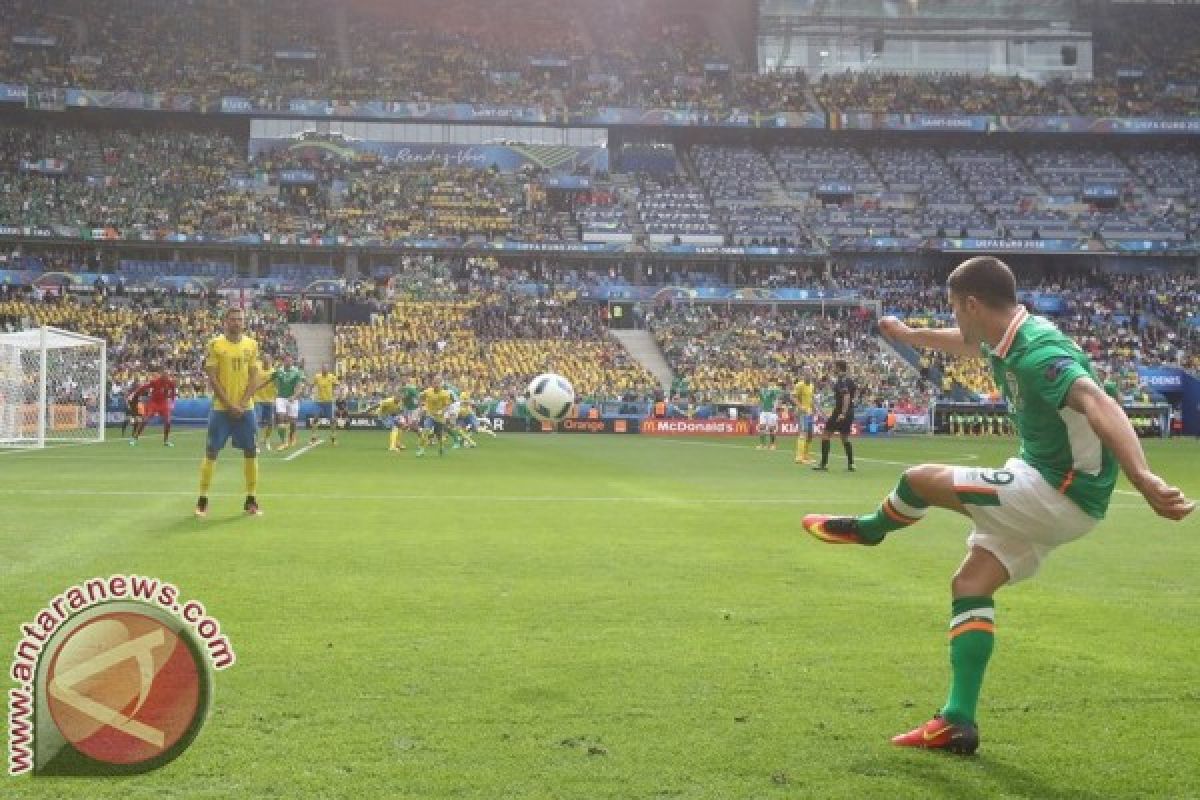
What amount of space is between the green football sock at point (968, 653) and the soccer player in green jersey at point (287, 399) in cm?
2245

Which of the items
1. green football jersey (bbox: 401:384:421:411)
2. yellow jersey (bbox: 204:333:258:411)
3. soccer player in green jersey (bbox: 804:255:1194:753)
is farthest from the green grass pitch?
green football jersey (bbox: 401:384:421:411)

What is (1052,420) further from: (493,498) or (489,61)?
(489,61)

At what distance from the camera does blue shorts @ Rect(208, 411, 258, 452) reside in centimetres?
1334

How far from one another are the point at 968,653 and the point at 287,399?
26.5 metres

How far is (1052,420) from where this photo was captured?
4.91 metres

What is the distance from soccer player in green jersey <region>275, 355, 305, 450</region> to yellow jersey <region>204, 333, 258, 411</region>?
12.6 meters

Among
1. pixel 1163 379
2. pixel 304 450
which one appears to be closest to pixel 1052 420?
pixel 304 450

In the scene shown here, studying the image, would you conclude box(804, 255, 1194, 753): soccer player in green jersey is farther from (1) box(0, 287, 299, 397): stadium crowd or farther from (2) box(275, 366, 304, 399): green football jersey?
(1) box(0, 287, 299, 397): stadium crowd

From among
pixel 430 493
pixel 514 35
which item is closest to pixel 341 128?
pixel 514 35

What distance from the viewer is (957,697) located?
4945 millimetres

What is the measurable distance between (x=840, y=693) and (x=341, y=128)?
6917 centimetres

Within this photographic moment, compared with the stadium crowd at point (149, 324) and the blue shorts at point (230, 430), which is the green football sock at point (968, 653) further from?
the stadium crowd at point (149, 324)

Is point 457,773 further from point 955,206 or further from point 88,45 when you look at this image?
point 88,45

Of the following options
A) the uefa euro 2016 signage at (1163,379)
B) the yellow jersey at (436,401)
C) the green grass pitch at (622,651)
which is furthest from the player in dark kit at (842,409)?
the uefa euro 2016 signage at (1163,379)
